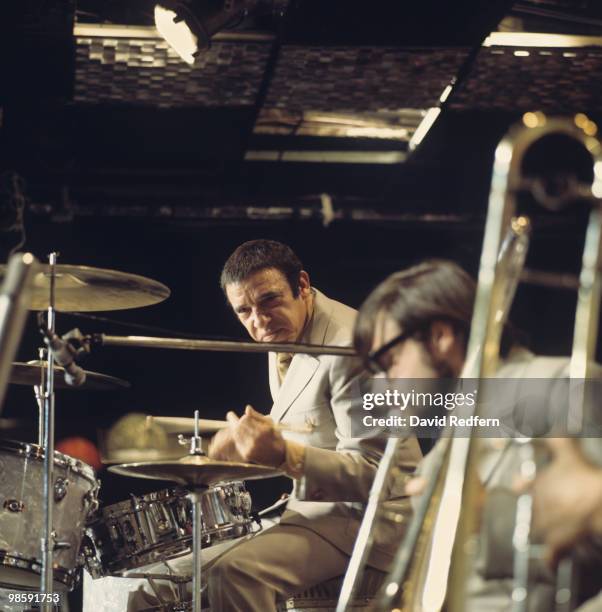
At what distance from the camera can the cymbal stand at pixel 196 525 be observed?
3.42 m

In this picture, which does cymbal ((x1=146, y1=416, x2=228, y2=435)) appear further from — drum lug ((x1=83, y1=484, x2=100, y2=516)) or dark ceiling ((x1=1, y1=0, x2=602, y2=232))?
dark ceiling ((x1=1, y1=0, x2=602, y2=232))

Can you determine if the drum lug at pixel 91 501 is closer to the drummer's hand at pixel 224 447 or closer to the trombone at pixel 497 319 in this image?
the drummer's hand at pixel 224 447

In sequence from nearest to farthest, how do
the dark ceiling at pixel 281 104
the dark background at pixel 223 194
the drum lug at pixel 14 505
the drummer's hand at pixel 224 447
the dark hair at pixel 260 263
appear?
the drummer's hand at pixel 224 447 < the drum lug at pixel 14 505 < the dark hair at pixel 260 263 < the dark ceiling at pixel 281 104 < the dark background at pixel 223 194

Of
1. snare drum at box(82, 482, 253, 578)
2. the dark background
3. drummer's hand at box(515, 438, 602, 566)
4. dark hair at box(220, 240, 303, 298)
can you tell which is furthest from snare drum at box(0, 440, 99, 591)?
drummer's hand at box(515, 438, 602, 566)

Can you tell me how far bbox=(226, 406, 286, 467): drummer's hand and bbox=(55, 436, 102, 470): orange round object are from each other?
10.8 feet

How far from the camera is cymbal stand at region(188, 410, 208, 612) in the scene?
3420 mm

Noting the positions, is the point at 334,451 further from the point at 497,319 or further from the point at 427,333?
the point at 497,319

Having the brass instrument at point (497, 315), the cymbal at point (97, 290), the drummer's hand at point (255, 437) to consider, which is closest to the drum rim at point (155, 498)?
the cymbal at point (97, 290)

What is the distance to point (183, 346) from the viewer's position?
2734mm

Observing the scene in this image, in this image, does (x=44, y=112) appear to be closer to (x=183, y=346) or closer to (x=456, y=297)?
(x=183, y=346)

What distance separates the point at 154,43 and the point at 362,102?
4.13ft

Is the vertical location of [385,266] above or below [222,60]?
below

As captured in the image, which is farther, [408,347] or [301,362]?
[301,362]

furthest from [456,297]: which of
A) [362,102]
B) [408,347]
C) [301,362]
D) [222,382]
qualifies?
[222,382]
